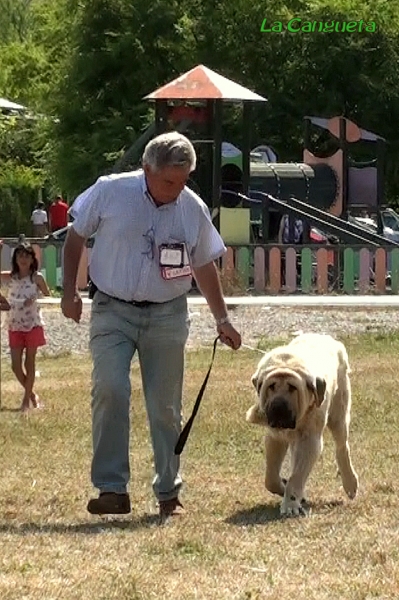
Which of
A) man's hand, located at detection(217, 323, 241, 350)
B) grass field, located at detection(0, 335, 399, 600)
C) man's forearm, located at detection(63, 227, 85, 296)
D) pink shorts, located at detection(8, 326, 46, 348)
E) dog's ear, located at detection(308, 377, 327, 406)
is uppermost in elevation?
man's forearm, located at detection(63, 227, 85, 296)

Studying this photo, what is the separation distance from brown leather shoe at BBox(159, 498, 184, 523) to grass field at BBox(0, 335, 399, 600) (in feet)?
0.24

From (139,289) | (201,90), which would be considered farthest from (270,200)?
(139,289)

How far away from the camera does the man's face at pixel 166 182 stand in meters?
6.50

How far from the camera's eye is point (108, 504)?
6645 mm

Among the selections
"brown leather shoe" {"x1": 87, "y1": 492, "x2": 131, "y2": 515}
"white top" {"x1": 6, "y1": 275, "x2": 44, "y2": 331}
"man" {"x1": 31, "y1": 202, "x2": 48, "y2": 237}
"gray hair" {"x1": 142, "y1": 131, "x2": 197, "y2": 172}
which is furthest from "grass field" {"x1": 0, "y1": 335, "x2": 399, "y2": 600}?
"man" {"x1": 31, "y1": 202, "x2": 48, "y2": 237}

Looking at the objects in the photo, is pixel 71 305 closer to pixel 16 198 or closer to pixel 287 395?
pixel 287 395

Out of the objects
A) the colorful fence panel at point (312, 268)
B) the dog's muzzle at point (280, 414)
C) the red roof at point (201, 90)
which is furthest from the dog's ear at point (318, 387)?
the red roof at point (201, 90)

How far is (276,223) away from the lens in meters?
28.1

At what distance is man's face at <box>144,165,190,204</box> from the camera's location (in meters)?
6.50

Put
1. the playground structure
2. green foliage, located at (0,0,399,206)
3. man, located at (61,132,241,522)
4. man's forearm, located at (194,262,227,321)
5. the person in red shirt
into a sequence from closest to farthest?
1. man, located at (61,132,241,522)
2. man's forearm, located at (194,262,227,321)
3. the playground structure
4. the person in red shirt
5. green foliage, located at (0,0,399,206)

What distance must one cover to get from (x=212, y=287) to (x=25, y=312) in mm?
5150

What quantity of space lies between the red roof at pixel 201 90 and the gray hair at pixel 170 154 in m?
17.5

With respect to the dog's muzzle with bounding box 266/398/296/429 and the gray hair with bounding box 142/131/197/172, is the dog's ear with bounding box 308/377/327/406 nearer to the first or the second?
the dog's muzzle with bounding box 266/398/296/429

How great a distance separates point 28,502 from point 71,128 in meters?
32.0
